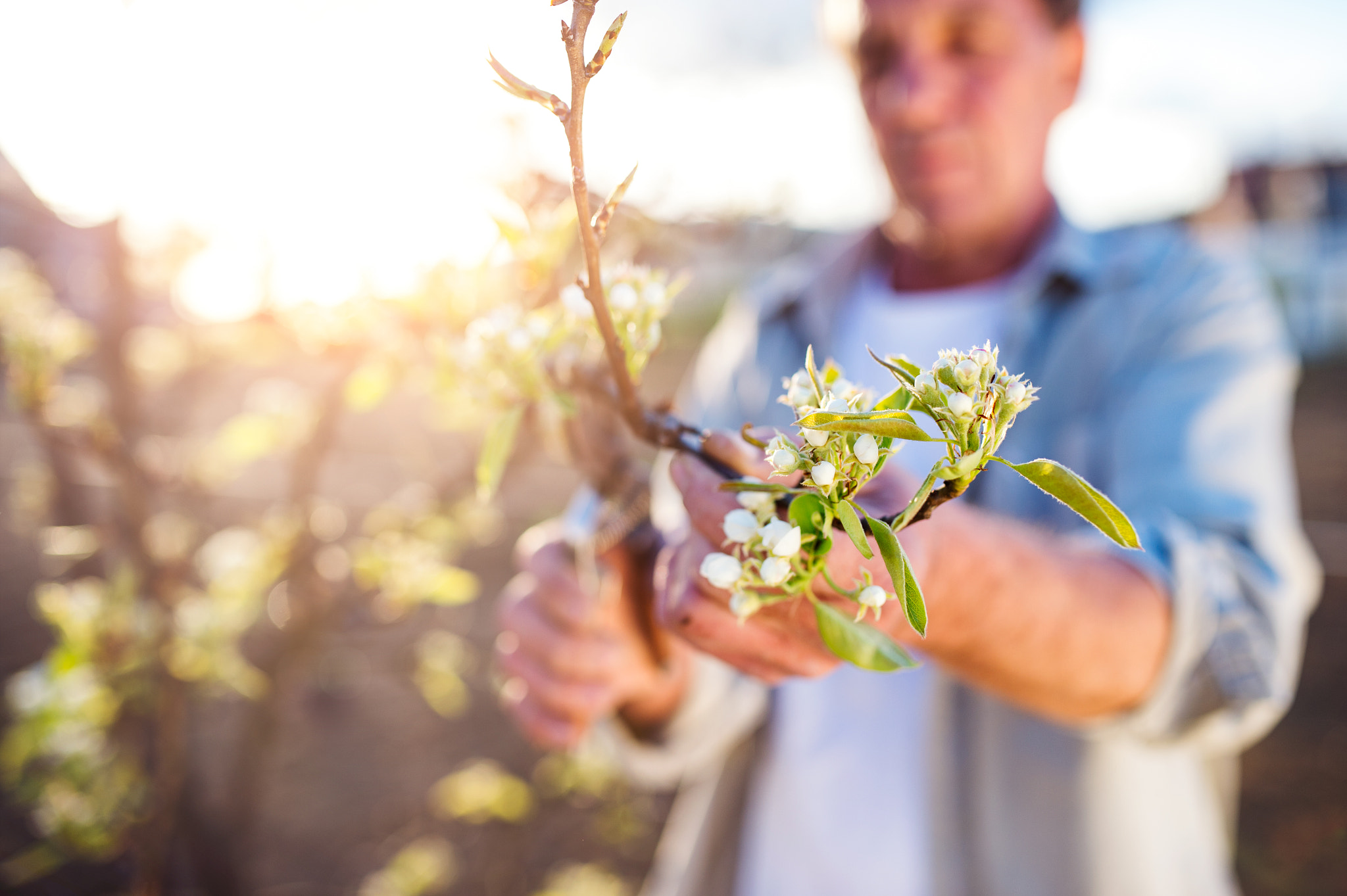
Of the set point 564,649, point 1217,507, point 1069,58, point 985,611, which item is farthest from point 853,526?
point 1069,58

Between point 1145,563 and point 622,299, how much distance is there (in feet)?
2.59

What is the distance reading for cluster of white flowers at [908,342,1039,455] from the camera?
15.0 inches

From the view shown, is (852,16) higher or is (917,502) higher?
(852,16)

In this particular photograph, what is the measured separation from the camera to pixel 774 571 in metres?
0.40

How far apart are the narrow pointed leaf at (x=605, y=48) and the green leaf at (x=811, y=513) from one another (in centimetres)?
26

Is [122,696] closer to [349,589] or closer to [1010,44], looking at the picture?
[349,589]

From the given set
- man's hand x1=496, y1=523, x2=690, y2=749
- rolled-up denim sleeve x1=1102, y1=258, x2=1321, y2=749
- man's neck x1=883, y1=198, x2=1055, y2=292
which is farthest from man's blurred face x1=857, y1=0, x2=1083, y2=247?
man's hand x1=496, y1=523, x2=690, y2=749

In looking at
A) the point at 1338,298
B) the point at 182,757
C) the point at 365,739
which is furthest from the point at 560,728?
the point at 1338,298

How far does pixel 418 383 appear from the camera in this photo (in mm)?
1081

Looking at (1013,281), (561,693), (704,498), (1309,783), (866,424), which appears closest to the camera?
(866,424)

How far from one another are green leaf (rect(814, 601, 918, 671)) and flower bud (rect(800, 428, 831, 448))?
0.09m

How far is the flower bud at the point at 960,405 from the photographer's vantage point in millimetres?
370

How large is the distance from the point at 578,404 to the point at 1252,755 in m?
4.31

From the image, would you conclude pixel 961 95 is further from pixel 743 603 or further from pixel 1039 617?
pixel 743 603
